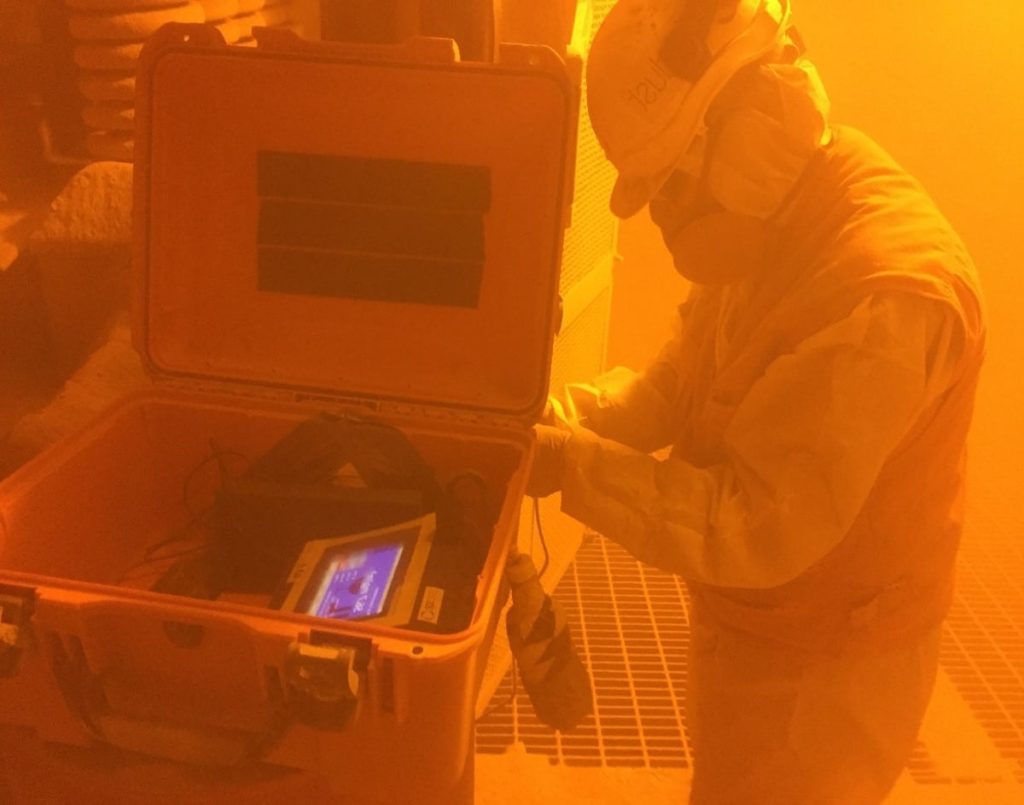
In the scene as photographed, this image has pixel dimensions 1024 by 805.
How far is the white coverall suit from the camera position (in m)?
0.79

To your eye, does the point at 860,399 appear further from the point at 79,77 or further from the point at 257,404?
the point at 79,77

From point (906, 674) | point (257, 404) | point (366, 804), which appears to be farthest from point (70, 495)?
point (906, 674)

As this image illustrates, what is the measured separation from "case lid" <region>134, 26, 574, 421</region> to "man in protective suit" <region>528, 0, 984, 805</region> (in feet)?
0.35


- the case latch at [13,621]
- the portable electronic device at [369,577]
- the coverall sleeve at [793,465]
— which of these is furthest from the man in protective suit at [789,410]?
the case latch at [13,621]

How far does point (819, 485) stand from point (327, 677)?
0.47 m

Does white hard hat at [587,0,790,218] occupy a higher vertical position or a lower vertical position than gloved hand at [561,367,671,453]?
higher

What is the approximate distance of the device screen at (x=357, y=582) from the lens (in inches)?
28.4

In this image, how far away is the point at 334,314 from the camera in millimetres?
997

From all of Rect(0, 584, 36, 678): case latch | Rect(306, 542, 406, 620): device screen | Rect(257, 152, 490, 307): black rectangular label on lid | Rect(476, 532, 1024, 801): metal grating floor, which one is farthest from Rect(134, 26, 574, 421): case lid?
Rect(476, 532, 1024, 801): metal grating floor

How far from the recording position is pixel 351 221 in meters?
0.95

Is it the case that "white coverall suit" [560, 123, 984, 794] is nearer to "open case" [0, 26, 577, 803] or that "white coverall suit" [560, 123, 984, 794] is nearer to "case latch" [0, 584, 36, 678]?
"open case" [0, 26, 577, 803]

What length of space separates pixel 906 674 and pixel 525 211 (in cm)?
67

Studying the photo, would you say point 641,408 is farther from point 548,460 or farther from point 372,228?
point 372,228

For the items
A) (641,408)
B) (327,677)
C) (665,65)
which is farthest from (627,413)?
(327,677)
